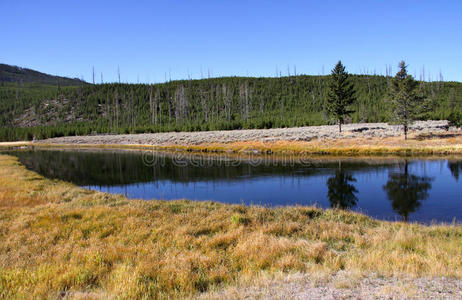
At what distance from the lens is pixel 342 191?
22.0 m

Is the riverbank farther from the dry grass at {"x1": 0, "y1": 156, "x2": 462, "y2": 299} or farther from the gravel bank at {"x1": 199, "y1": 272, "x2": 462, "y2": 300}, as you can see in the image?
the gravel bank at {"x1": 199, "y1": 272, "x2": 462, "y2": 300}

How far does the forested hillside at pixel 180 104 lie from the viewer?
11050 centimetres

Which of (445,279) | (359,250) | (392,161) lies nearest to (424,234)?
(359,250)

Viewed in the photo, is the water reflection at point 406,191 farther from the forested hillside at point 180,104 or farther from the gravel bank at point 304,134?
the forested hillside at point 180,104

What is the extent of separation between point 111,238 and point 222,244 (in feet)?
11.8

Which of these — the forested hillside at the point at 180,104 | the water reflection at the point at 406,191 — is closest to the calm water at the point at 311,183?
the water reflection at the point at 406,191

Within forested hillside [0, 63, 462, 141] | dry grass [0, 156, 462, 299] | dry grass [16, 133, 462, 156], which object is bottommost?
dry grass [0, 156, 462, 299]

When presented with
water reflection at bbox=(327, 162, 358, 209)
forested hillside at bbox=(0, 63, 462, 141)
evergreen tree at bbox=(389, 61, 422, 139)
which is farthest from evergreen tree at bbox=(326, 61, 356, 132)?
forested hillside at bbox=(0, 63, 462, 141)

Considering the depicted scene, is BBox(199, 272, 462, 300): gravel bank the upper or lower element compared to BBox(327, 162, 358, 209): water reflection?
upper

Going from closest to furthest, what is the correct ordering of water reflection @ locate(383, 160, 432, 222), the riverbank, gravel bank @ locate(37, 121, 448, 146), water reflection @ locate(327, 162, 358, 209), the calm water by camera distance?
water reflection @ locate(383, 160, 432, 222) < the calm water < water reflection @ locate(327, 162, 358, 209) < the riverbank < gravel bank @ locate(37, 121, 448, 146)

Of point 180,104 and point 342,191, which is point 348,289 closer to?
point 342,191

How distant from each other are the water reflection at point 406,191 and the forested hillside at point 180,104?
74.4m

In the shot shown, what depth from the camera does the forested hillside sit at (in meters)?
110

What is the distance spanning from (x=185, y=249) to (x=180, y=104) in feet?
386
